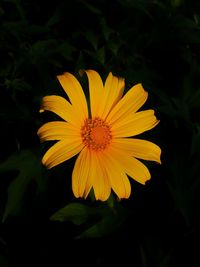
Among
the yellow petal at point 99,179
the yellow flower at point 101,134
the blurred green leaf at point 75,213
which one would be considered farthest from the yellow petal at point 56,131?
the blurred green leaf at point 75,213

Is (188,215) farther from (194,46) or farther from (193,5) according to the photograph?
(193,5)

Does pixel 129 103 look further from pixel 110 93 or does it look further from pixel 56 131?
pixel 56 131

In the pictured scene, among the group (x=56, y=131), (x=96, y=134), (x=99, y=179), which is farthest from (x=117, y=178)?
(x=56, y=131)

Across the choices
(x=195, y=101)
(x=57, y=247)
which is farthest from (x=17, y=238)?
(x=195, y=101)

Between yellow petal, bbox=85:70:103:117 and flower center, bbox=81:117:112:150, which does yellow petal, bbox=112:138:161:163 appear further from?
yellow petal, bbox=85:70:103:117

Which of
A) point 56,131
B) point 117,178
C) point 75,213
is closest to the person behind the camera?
point 56,131

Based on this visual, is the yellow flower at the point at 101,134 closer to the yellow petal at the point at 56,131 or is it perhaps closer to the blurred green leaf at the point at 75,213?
the yellow petal at the point at 56,131

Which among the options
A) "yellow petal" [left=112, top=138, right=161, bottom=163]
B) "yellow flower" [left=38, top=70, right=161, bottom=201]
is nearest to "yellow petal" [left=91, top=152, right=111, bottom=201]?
"yellow flower" [left=38, top=70, right=161, bottom=201]
